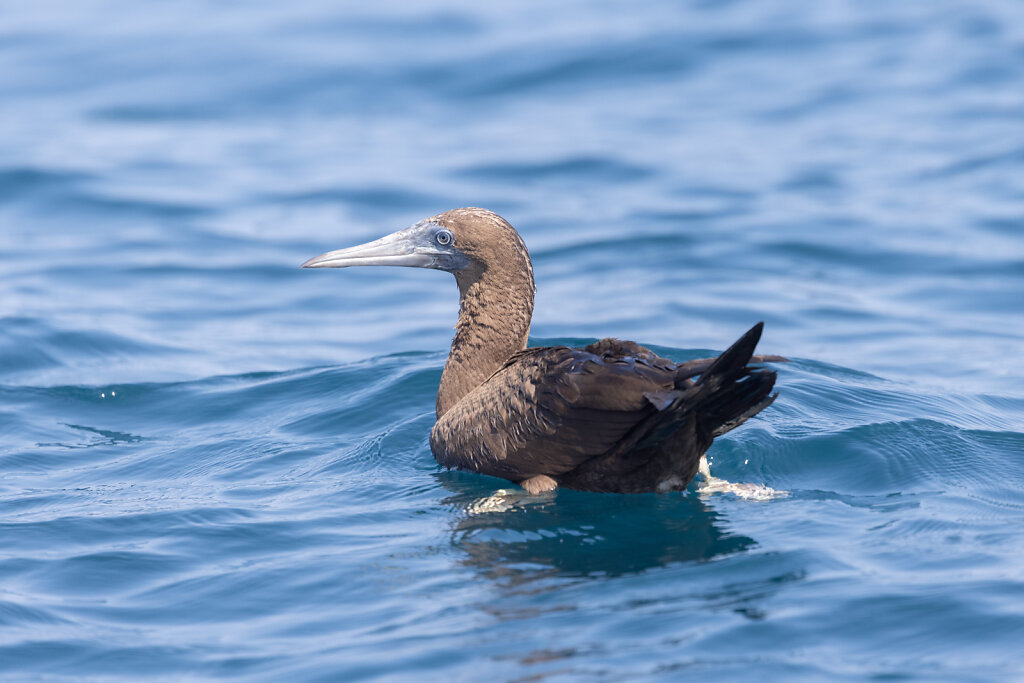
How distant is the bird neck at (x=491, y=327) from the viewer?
7457 millimetres

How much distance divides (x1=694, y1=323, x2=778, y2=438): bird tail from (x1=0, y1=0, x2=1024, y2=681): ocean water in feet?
1.70

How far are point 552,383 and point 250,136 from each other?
443 inches

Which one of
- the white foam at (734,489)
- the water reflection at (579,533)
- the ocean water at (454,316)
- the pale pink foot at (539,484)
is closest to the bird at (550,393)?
the pale pink foot at (539,484)

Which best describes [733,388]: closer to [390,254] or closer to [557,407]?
[557,407]

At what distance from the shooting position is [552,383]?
20.1 feet

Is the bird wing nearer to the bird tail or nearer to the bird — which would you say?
the bird

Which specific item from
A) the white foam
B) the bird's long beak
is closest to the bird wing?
the white foam

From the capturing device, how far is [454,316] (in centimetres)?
1154

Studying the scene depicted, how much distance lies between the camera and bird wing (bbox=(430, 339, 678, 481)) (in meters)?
5.86

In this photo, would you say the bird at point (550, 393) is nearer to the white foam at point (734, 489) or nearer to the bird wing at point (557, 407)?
the bird wing at point (557, 407)

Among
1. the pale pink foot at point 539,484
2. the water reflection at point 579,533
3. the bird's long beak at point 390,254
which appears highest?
the bird's long beak at point 390,254

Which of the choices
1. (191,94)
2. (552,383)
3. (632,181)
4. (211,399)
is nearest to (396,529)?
(552,383)

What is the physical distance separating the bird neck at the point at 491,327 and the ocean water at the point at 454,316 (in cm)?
70

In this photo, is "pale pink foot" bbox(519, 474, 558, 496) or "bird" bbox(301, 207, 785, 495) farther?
"pale pink foot" bbox(519, 474, 558, 496)
